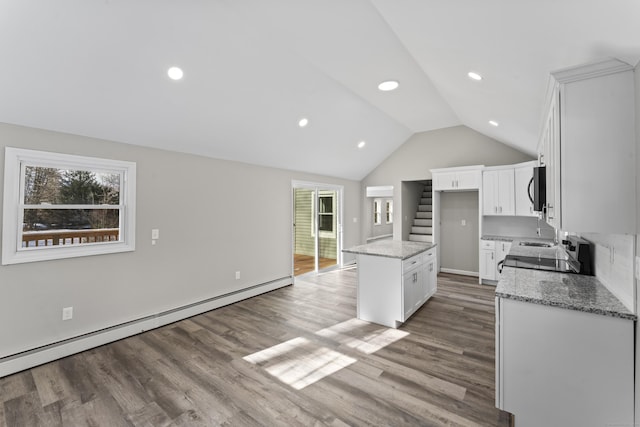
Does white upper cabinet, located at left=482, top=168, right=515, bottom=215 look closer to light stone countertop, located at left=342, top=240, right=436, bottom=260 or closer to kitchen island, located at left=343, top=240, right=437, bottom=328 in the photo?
light stone countertop, located at left=342, top=240, right=436, bottom=260

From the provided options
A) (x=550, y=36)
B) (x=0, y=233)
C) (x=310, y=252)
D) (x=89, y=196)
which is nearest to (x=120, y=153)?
(x=89, y=196)

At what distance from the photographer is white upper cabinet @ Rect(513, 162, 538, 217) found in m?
4.87

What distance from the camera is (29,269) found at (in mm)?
2600

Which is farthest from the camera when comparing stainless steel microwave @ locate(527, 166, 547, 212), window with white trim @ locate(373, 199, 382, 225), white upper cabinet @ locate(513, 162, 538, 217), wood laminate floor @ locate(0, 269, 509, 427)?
window with white trim @ locate(373, 199, 382, 225)

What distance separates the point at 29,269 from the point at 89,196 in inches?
33.4

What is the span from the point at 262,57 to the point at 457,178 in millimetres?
4395

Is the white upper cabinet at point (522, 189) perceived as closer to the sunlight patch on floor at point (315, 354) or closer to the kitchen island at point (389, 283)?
the kitchen island at point (389, 283)

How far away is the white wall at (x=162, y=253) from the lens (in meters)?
2.61

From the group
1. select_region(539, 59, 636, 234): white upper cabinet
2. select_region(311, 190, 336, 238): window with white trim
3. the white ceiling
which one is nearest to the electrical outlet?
the white ceiling

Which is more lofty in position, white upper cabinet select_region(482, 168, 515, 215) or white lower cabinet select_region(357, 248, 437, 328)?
white upper cabinet select_region(482, 168, 515, 215)

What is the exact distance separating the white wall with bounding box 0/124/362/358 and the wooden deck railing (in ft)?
0.64

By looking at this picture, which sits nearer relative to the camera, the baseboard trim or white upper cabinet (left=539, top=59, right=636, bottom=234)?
white upper cabinet (left=539, top=59, right=636, bottom=234)

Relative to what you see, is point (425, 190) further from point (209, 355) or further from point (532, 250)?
point (209, 355)

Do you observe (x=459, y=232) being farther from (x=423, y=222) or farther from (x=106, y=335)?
(x=106, y=335)
